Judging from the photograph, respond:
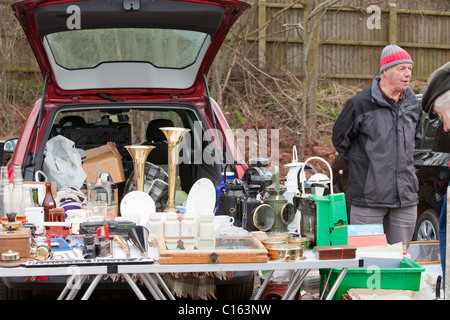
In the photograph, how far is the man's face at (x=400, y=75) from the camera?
3.94m

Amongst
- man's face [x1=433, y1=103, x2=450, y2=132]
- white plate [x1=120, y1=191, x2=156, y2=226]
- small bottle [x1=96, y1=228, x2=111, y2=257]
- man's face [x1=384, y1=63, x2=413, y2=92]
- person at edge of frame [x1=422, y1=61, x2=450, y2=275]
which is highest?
man's face [x1=384, y1=63, x2=413, y2=92]

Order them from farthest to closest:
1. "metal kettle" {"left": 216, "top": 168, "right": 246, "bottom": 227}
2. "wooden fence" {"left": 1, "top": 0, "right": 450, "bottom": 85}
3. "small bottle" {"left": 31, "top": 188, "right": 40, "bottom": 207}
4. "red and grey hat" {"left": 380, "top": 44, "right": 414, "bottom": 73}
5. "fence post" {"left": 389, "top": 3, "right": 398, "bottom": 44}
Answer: "fence post" {"left": 389, "top": 3, "right": 398, "bottom": 44} < "wooden fence" {"left": 1, "top": 0, "right": 450, "bottom": 85} < "red and grey hat" {"left": 380, "top": 44, "right": 414, "bottom": 73} < "small bottle" {"left": 31, "top": 188, "right": 40, "bottom": 207} < "metal kettle" {"left": 216, "top": 168, "right": 246, "bottom": 227}

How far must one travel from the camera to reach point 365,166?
4113mm

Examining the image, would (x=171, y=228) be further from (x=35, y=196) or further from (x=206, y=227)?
(x=35, y=196)

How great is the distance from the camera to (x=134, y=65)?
435 cm

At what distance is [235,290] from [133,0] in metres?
1.82

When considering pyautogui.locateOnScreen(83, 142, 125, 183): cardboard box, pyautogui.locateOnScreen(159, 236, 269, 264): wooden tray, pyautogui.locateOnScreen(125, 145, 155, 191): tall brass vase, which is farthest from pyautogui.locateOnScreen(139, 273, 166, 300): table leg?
pyautogui.locateOnScreen(83, 142, 125, 183): cardboard box

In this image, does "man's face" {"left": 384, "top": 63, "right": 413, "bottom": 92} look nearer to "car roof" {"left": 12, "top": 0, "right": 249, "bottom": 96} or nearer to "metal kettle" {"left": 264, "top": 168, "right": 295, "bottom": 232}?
"car roof" {"left": 12, "top": 0, "right": 249, "bottom": 96}

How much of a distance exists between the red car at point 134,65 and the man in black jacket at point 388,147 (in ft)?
2.75

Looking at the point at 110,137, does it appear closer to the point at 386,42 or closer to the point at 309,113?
the point at 309,113

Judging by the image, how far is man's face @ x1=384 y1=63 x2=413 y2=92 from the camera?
3.94 m

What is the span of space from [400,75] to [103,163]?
7.28ft

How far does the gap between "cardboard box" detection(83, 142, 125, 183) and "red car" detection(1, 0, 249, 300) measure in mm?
398

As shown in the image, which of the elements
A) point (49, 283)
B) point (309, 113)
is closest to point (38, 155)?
point (49, 283)
